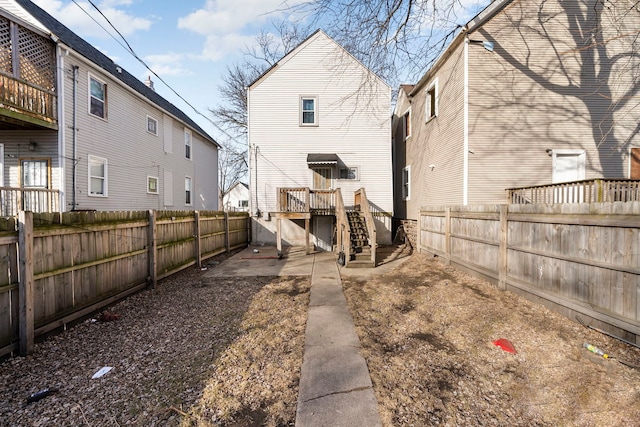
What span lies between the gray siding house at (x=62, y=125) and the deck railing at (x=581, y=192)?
45.6 ft

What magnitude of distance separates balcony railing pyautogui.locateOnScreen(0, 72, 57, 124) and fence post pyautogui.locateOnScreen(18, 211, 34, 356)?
22.5 ft

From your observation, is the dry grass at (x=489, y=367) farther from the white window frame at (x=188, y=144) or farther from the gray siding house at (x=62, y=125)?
the white window frame at (x=188, y=144)

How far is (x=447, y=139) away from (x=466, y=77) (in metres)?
1.98

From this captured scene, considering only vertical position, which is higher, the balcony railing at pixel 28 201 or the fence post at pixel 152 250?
the balcony railing at pixel 28 201

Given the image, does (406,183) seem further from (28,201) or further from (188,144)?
(28,201)

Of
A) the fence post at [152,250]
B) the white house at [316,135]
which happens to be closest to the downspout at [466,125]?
the white house at [316,135]

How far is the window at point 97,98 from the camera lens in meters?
10.0

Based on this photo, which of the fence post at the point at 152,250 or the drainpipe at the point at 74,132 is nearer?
the fence post at the point at 152,250

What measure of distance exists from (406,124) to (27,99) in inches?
562

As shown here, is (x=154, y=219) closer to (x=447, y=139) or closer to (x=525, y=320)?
(x=525, y=320)

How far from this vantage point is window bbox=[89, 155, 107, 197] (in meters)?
9.97

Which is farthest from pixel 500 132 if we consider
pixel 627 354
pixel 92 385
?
pixel 92 385

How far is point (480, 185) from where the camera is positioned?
28.5 ft

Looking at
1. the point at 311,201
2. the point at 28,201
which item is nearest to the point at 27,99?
the point at 28,201
